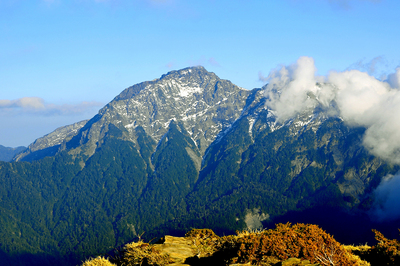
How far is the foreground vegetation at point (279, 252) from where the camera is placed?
34.2 m

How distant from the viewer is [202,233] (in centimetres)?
5941

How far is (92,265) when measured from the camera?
40.8 metres

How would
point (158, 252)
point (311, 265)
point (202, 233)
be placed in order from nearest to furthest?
point (311, 265), point (158, 252), point (202, 233)

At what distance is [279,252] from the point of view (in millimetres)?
36188

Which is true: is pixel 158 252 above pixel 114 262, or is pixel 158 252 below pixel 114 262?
above

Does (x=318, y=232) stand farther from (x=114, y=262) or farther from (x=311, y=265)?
(x=114, y=262)

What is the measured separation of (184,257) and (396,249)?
2517 cm

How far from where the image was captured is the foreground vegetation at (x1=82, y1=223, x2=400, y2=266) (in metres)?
34.2

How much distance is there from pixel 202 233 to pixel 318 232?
78.1 ft

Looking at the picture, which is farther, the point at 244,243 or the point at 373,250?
the point at 373,250

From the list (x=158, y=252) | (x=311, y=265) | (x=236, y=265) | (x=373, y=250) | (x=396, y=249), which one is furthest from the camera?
(x=158, y=252)

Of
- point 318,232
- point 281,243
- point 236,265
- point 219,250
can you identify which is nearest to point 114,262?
point 219,250

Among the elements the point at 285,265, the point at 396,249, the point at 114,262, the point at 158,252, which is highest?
the point at 396,249

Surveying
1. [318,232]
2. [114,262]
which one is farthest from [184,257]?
[318,232]
